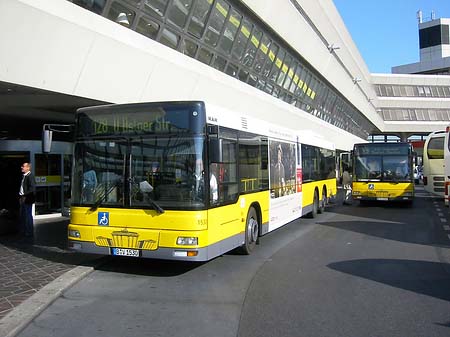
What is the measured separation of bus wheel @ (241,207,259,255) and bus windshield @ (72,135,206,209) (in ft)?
7.28

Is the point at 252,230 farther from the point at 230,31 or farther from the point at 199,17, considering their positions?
the point at 230,31

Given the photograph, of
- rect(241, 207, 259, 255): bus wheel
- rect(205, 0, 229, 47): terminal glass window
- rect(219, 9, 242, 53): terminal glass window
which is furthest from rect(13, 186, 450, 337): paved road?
rect(219, 9, 242, 53): terminal glass window

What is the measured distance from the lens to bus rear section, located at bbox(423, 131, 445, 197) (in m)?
23.7

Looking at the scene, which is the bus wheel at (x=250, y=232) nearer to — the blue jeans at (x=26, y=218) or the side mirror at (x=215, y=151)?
Answer: the side mirror at (x=215, y=151)

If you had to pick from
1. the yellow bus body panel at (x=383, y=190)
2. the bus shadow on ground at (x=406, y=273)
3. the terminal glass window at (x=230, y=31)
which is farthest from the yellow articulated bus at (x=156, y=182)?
the yellow bus body panel at (x=383, y=190)

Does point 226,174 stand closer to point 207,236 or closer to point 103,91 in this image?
point 207,236

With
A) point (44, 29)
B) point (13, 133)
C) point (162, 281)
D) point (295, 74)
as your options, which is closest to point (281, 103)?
point (295, 74)

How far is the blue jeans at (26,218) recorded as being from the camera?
11.1m

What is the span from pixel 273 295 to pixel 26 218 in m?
7.03

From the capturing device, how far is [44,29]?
9078mm

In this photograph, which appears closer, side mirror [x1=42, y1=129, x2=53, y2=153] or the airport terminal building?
side mirror [x1=42, y1=129, x2=53, y2=153]

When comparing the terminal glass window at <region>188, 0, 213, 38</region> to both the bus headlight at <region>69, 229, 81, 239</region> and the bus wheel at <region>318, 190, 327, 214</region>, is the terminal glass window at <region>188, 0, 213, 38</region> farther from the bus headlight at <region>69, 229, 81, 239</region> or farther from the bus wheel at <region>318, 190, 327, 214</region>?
the bus headlight at <region>69, 229, 81, 239</region>

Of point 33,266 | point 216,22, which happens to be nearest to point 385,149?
point 216,22

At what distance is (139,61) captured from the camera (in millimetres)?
11984
